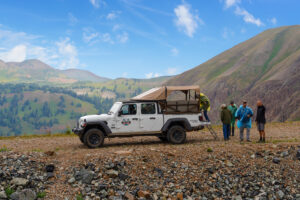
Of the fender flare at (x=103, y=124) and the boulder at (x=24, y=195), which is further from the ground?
the fender flare at (x=103, y=124)

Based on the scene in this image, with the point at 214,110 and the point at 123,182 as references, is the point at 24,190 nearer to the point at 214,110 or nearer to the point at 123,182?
the point at 123,182

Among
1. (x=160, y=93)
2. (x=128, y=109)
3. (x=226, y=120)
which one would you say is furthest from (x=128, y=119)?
(x=226, y=120)

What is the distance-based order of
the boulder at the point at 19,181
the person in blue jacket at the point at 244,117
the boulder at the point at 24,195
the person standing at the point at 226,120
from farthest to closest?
the person standing at the point at 226,120, the person in blue jacket at the point at 244,117, the boulder at the point at 19,181, the boulder at the point at 24,195

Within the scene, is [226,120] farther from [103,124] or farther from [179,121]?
[103,124]

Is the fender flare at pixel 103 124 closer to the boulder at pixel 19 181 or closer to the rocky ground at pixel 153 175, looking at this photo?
the rocky ground at pixel 153 175

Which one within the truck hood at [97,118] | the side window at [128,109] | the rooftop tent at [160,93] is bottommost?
the truck hood at [97,118]

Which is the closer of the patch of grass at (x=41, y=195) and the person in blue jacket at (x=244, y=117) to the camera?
the patch of grass at (x=41, y=195)

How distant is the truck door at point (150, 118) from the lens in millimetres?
13938

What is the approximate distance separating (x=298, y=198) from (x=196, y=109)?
20.4ft

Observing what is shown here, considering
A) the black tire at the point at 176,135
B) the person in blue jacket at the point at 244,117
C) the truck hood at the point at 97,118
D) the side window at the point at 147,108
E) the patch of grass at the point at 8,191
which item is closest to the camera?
the patch of grass at the point at 8,191

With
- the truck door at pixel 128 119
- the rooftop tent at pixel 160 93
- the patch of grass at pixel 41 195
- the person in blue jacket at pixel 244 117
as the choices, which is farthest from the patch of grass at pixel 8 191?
the person in blue jacket at pixel 244 117

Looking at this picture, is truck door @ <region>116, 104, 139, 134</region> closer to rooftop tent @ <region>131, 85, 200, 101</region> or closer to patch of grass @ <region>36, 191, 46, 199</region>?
rooftop tent @ <region>131, 85, 200, 101</region>

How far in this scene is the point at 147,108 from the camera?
1411 centimetres

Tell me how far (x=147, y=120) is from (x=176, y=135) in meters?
1.71
